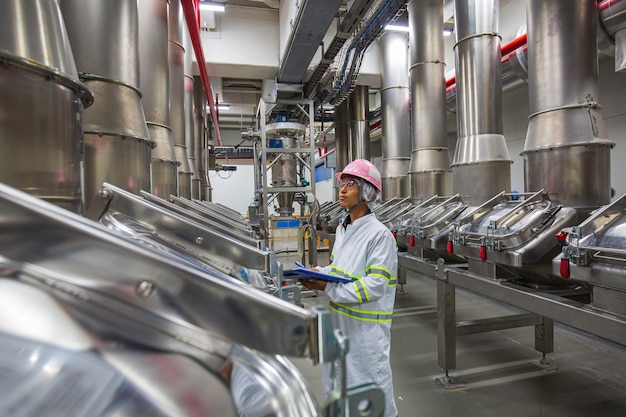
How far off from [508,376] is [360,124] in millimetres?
5025

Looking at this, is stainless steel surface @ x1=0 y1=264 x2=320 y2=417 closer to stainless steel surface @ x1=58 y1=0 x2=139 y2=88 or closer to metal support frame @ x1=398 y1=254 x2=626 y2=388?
stainless steel surface @ x1=58 y1=0 x2=139 y2=88

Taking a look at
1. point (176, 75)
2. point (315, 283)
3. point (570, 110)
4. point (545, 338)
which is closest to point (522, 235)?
point (570, 110)

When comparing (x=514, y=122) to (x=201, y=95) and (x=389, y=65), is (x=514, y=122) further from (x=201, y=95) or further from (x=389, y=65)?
(x=201, y=95)

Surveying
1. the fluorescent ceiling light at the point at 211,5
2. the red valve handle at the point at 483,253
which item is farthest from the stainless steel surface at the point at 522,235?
the fluorescent ceiling light at the point at 211,5

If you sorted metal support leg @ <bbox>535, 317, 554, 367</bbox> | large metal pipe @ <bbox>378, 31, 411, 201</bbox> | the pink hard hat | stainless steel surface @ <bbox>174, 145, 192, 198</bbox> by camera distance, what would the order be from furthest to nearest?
large metal pipe @ <bbox>378, 31, 411, 201</bbox> → stainless steel surface @ <bbox>174, 145, 192, 198</bbox> → metal support leg @ <bbox>535, 317, 554, 367</bbox> → the pink hard hat

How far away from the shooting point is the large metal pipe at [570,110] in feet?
6.92

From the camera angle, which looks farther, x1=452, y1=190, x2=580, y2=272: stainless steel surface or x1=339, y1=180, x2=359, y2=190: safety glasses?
x1=452, y1=190, x2=580, y2=272: stainless steel surface

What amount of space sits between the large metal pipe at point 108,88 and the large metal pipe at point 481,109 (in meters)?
2.51

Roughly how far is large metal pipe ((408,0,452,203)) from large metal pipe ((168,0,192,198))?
2.49 metres

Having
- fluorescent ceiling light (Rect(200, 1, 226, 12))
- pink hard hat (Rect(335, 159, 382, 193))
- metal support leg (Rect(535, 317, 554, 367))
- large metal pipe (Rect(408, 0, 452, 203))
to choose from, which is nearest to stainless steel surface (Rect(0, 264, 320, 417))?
pink hard hat (Rect(335, 159, 382, 193))

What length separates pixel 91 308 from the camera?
53cm

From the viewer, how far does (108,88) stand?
152cm

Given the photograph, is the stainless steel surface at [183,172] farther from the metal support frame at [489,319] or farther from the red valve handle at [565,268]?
the red valve handle at [565,268]

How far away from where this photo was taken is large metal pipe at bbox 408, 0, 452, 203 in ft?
13.3
